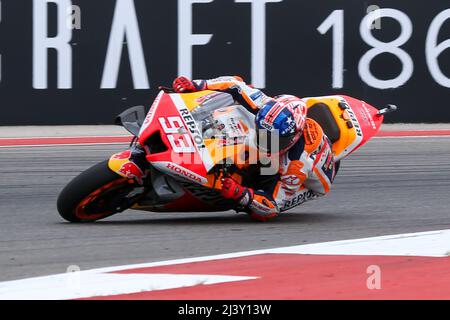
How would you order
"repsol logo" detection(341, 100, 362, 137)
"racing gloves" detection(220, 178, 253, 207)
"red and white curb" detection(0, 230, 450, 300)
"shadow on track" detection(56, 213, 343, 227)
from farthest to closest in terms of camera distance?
"repsol logo" detection(341, 100, 362, 137), "shadow on track" detection(56, 213, 343, 227), "racing gloves" detection(220, 178, 253, 207), "red and white curb" detection(0, 230, 450, 300)

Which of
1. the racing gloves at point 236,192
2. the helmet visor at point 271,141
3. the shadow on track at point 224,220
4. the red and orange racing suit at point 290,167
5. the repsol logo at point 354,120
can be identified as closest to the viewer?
the racing gloves at point 236,192

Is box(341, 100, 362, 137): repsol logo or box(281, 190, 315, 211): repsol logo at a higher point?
box(341, 100, 362, 137): repsol logo

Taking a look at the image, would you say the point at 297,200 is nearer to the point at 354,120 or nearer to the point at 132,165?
the point at 354,120

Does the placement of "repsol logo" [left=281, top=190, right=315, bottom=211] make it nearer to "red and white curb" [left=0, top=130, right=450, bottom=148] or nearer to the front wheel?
the front wheel

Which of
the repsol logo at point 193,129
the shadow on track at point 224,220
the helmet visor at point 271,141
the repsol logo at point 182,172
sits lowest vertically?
the shadow on track at point 224,220

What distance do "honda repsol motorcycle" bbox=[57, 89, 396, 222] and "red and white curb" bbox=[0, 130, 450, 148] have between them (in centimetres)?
472

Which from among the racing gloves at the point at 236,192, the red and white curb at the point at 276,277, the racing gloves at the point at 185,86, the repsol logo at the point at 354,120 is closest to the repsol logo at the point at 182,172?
the racing gloves at the point at 236,192

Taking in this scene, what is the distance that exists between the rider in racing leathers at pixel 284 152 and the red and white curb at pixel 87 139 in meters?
4.88

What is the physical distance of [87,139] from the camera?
1271 cm

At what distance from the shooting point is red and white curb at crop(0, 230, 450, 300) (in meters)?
5.41

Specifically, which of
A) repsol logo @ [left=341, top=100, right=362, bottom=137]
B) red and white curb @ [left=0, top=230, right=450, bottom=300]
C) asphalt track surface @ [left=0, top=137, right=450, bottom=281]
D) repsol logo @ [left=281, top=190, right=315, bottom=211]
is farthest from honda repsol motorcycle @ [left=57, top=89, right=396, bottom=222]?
red and white curb @ [left=0, top=230, right=450, bottom=300]

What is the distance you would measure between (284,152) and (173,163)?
2.93ft

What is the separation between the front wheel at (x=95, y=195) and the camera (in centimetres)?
739

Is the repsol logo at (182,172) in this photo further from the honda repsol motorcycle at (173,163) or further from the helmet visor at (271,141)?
the helmet visor at (271,141)
